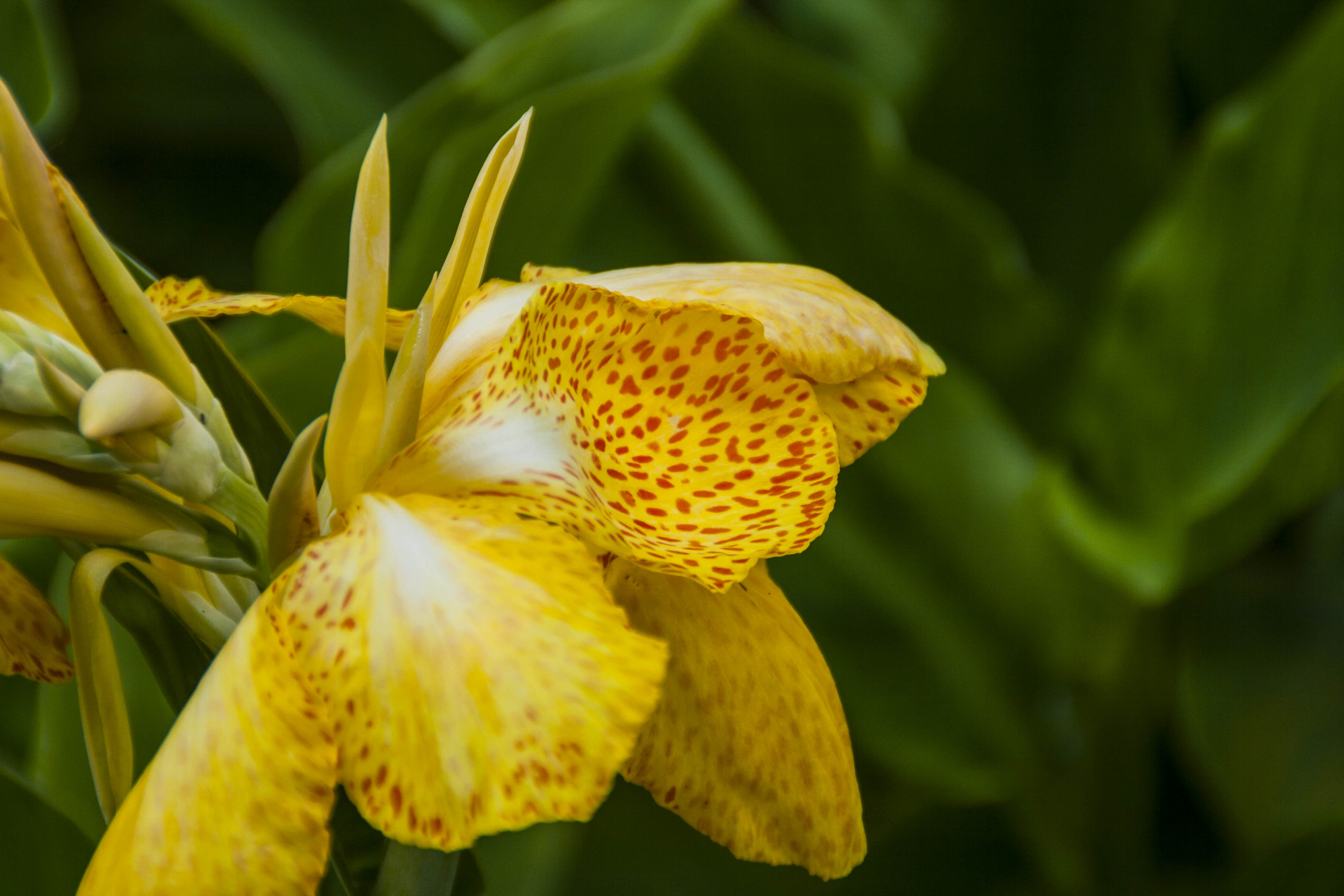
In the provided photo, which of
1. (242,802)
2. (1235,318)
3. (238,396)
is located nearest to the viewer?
(242,802)

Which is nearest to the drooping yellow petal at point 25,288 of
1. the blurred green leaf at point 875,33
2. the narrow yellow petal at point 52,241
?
the narrow yellow petal at point 52,241

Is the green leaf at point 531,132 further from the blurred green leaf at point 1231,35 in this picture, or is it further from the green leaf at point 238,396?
the blurred green leaf at point 1231,35

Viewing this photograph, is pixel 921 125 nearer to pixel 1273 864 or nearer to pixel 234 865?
pixel 1273 864

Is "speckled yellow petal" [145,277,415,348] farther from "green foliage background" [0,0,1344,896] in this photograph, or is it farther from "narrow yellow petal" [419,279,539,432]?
"green foliage background" [0,0,1344,896]

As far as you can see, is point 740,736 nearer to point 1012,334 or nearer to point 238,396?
point 238,396

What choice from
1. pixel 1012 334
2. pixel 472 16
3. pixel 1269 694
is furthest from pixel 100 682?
pixel 1269 694

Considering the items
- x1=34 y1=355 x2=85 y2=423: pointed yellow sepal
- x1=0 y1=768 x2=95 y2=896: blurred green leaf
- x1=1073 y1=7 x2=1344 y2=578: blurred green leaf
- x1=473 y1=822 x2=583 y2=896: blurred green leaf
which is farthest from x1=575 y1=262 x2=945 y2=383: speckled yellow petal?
x1=1073 y1=7 x2=1344 y2=578: blurred green leaf
